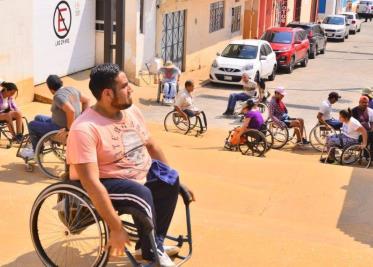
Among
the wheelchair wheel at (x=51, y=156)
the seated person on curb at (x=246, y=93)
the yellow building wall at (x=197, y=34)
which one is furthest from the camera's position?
the yellow building wall at (x=197, y=34)

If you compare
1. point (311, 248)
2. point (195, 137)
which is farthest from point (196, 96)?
point (311, 248)

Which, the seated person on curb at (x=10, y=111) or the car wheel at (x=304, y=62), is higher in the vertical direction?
the seated person on curb at (x=10, y=111)

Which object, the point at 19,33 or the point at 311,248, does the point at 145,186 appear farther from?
the point at 19,33

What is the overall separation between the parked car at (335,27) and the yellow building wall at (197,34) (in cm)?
1074

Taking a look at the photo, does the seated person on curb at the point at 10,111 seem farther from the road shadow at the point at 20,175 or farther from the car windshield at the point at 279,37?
the car windshield at the point at 279,37

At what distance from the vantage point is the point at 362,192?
29.7 feet

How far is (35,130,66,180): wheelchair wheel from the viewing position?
8.23m

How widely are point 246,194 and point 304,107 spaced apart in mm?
11381

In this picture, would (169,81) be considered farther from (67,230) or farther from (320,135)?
(67,230)

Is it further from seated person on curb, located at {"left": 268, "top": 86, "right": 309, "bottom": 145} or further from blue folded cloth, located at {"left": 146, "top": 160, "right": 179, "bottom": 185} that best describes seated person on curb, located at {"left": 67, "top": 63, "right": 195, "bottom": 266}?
seated person on curb, located at {"left": 268, "top": 86, "right": 309, "bottom": 145}

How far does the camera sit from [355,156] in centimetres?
1239

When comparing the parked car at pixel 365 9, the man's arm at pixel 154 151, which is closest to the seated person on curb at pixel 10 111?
the man's arm at pixel 154 151

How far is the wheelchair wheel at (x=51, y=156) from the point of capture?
8.23 metres

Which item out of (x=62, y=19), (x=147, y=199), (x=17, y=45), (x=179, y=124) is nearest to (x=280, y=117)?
(x=179, y=124)
